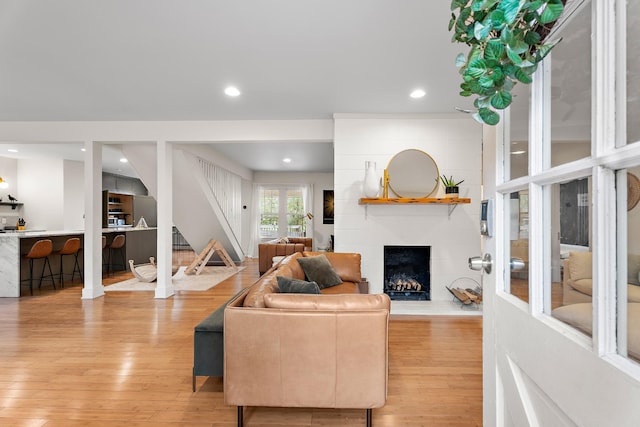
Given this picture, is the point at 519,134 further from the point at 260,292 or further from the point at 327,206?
the point at 327,206

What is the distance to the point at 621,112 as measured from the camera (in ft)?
1.71

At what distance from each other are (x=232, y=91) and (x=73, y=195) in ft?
21.9

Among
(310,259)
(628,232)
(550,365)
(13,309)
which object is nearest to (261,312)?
(550,365)

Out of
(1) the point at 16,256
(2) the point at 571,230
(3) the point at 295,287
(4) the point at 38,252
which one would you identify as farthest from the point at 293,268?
(1) the point at 16,256

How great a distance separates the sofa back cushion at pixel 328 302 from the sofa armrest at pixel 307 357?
0.15ft

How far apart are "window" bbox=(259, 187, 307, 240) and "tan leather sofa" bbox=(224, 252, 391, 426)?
26.0 feet

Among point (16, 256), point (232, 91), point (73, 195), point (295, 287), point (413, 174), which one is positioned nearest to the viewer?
point (295, 287)

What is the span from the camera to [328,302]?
1.80 metres

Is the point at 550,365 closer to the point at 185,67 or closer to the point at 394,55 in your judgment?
the point at 394,55

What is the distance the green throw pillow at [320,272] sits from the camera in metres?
3.47

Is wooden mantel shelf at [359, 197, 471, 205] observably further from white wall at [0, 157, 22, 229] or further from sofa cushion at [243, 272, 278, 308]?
white wall at [0, 157, 22, 229]

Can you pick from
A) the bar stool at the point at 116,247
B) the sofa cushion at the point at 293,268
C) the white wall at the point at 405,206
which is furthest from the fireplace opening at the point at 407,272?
the bar stool at the point at 116,247

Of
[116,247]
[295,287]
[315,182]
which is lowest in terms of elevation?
[116,247]

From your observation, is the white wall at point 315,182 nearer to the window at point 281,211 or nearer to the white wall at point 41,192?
the window at point 281,211
